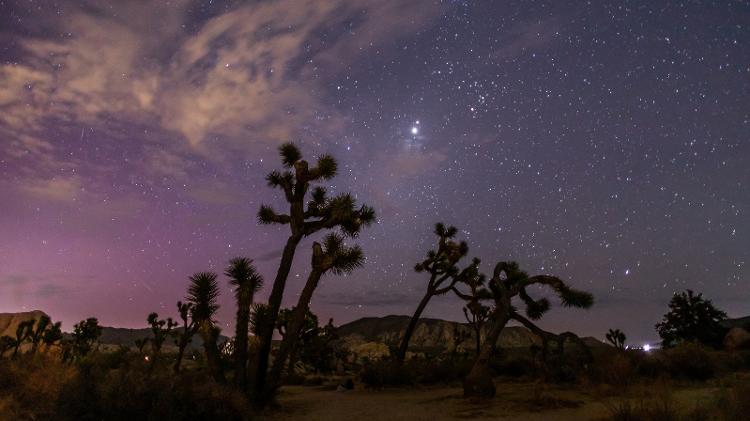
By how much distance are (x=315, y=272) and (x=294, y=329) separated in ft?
5.49

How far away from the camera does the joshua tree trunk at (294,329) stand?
12.6 meters

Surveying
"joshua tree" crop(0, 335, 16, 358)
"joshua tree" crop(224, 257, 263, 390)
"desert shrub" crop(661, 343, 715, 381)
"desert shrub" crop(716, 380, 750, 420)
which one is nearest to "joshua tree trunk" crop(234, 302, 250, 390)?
"joshua tree" crop(224, 257, 263, 390)

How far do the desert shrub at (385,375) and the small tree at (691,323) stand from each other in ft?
92.5

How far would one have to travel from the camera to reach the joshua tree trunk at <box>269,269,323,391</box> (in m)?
12.6

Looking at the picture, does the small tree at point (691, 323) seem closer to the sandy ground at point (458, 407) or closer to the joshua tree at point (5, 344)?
the sandy ground at point (458, 407)

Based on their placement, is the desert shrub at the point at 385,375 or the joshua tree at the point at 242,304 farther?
the desert shrub at the point at 385,375

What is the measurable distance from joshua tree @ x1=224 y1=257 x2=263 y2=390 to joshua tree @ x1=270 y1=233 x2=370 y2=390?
35.2 inches

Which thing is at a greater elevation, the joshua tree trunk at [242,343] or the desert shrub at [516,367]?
the joshua tree trunk at [242,343]

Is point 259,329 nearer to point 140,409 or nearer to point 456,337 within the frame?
point 140,409

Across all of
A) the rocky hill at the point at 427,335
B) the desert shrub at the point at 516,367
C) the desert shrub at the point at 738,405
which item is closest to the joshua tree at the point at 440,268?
the desert shrub at the point at 516,367

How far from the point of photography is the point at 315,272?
13406 millimetres

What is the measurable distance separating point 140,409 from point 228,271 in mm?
5456

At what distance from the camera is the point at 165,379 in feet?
29.8

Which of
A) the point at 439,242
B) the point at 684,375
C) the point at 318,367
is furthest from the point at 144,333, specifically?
the point at 684,375
